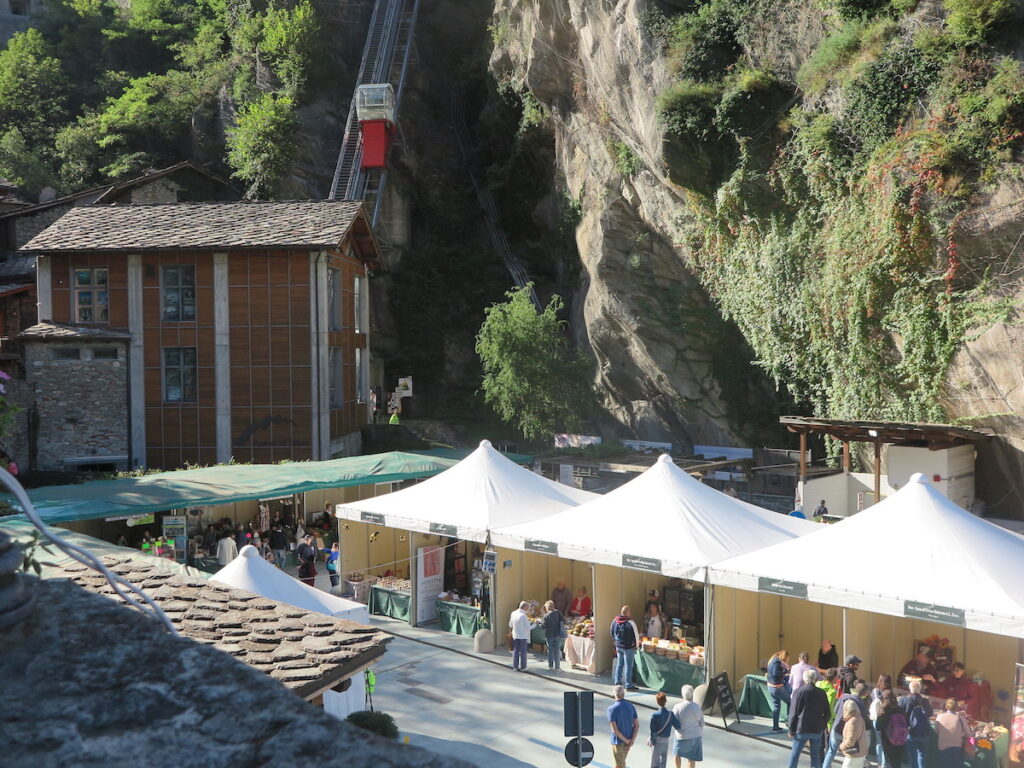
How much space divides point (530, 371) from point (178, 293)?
1139 cm

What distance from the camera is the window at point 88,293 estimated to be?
28.9 m

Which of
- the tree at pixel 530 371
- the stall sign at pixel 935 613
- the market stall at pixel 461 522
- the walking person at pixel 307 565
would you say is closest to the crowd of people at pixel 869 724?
the stall sign at pixel 935 613

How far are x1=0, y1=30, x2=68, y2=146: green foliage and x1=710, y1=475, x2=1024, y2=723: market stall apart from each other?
49727 mm

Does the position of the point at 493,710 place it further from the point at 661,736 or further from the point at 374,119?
the point at 374,119

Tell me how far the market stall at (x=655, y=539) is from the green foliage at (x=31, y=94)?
4659 centimetres

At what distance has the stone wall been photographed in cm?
2611

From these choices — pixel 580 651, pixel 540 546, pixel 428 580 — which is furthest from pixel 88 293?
pixel 580 651

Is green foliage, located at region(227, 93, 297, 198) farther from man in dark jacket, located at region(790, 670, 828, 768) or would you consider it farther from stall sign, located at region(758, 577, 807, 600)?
man in dark jacket, located at region(790, 670, 828, 768)

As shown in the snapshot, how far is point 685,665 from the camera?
13.5 meters

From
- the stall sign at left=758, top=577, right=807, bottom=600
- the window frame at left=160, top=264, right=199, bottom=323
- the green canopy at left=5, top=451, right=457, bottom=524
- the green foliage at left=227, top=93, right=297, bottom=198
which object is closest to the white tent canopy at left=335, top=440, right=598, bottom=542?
the green canopy at left=5, top=451, right=457, bottom=524

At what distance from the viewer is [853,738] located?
1045 cm

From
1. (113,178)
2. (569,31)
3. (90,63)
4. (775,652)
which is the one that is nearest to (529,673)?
(775,652)

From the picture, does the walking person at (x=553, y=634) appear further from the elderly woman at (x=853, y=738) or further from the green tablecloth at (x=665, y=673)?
the elderly woman at (x=853, y=738)

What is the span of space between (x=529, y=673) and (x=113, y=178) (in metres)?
40.3
